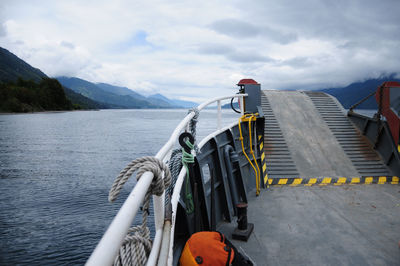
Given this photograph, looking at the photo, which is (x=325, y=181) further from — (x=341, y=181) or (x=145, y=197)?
(x=145, y=197)

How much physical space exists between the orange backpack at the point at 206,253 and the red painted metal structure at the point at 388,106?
621 cm

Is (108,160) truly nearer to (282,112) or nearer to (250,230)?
(282,112)

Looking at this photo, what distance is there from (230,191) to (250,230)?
3.44ft

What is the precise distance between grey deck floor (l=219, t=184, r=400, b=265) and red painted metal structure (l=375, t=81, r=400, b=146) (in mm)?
1450

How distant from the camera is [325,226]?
4.45m

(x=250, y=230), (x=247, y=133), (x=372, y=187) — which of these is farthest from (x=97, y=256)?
(x=372, y=187)

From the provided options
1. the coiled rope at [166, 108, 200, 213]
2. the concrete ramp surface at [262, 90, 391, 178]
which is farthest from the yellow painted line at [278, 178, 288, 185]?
the coiled rope at [166, 108, 200, 213]

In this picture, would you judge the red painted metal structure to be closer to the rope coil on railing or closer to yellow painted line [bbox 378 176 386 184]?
yellow painted line [bbox 378 176 386 184]

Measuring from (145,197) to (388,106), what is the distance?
7.71 metres

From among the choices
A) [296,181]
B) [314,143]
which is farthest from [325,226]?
[314,143]

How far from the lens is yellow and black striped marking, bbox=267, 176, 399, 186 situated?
21.2 feet

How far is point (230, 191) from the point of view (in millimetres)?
5160

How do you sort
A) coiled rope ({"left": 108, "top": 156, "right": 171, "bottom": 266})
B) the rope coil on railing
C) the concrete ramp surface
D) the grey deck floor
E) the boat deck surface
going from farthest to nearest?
the concrete ramp surface
the boat deck surface
the grey deck floor
the rope coil on railing
coiled rope ({"left": 108, "top": 156, "right": 171, "bottom": 266})

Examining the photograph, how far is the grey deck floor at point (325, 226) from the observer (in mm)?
3617
